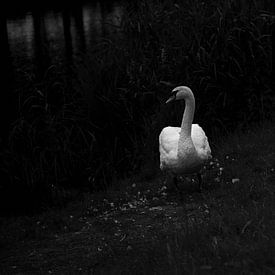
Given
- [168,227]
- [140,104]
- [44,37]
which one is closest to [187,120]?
[168,227]

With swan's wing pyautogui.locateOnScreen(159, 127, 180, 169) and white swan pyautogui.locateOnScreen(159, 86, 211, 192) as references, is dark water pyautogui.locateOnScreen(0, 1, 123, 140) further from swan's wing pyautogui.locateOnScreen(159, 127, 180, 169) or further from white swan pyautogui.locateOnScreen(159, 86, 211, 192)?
white swan pyautogui.locateOnScreen(159, 86, 211, 192)

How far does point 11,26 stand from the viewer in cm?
2916

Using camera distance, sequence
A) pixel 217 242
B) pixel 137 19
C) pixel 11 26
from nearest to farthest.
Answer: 1. pixel 217 242
2. pixel 137 19
3. pixel 11 26

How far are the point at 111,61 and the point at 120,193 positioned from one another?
10.7 ft

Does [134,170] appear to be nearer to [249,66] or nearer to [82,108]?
[82,108]

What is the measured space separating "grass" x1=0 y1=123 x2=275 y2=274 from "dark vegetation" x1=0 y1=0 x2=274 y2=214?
826mm

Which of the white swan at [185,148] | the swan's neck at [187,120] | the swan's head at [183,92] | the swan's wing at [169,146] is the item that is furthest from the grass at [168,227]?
the swan's head at [183,92]

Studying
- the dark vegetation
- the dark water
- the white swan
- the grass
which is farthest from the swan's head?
the dark water

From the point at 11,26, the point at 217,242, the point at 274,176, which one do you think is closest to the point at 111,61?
the point at 274,176

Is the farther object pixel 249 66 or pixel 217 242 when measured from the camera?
pixel 249 66

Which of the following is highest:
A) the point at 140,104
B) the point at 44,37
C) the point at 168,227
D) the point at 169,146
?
the point at 169,146

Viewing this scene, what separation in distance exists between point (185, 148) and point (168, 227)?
1.55 meters

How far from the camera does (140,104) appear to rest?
11.4 m

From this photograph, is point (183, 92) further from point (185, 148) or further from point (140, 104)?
point (140, 104)
